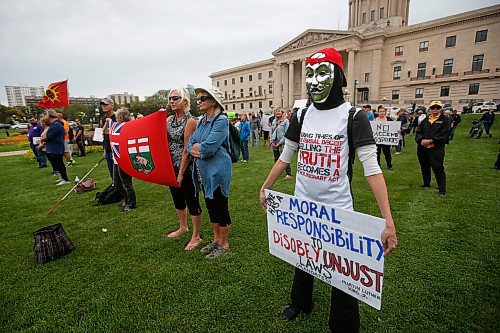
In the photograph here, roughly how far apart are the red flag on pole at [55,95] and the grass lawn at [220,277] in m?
5.20

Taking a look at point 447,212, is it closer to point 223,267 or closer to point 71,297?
point 223,267

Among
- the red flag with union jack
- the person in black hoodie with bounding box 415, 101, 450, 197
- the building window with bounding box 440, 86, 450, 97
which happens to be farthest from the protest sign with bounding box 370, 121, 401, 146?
the building window with bounding box 440, 86, 450, 97

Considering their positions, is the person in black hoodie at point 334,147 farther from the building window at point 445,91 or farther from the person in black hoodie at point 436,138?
the building window at point 445,91

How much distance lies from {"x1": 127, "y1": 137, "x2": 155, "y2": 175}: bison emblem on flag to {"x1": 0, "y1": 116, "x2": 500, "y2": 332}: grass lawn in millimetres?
1238

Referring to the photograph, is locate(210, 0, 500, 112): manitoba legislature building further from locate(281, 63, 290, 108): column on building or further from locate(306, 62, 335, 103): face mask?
locate(306, 62, 335, 103): face mask

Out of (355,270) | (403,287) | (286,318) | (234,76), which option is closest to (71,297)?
(286,318)

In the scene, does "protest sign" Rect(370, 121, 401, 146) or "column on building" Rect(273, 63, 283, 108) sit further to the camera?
"column on building" Rect(273, 63, 283, 108)

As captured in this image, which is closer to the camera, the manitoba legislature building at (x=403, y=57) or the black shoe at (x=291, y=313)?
the black shoe at (x=291, y=313)

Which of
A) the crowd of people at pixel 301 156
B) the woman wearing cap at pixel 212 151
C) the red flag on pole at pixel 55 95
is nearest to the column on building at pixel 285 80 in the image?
the red flag on pole at pixel 55 95

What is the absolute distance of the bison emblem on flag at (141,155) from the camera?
149 inches

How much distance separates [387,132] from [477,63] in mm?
50234

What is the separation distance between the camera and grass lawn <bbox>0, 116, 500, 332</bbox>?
2.54m

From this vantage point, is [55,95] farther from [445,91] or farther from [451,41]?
[451,41]

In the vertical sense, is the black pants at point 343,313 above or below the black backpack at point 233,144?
below
